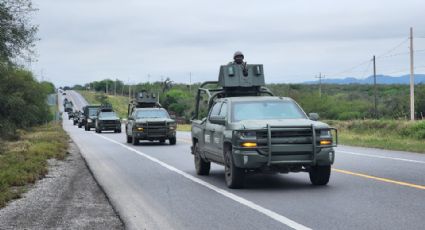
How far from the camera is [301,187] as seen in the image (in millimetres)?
12484

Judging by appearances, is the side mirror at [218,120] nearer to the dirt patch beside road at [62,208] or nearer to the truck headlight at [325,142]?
the truck headlight at [325,142]

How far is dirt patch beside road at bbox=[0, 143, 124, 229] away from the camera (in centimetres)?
880

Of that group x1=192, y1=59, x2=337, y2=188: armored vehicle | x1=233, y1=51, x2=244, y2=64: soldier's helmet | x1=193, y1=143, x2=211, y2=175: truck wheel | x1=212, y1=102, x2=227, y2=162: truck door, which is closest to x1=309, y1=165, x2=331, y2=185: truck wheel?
x1=192, y1=59, x2=337, y2=188: armored vehicle

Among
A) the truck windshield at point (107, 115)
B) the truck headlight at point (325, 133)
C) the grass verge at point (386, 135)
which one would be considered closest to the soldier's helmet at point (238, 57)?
the truck headlight at point (325, 133)

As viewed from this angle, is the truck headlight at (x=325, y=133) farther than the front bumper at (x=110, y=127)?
No

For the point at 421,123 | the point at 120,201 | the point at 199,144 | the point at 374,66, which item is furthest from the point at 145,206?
the point at 374,66

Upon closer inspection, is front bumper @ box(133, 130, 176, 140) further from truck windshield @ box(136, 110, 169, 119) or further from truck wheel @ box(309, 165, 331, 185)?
truck wheel @ box(309, 165, 331, 185)

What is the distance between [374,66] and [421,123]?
39.4 meters

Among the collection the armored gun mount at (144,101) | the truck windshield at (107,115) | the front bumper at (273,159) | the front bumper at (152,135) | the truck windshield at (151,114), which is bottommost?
the front bumper at (152,135)

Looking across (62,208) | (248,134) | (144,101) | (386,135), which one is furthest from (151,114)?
(62,208)

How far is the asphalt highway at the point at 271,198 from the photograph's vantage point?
8625 millimetres

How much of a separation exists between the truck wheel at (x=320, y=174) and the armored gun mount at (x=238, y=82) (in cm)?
369

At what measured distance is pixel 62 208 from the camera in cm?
1028

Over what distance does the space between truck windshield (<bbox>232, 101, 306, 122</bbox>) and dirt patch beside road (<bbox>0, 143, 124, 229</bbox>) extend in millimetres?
3112
